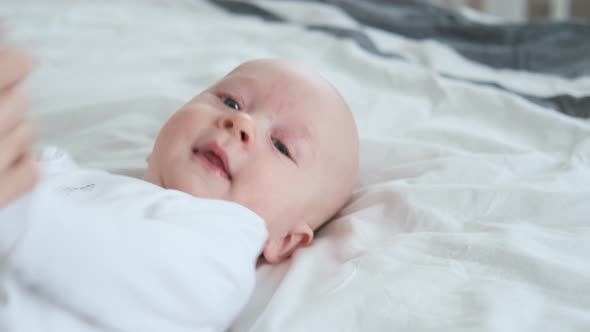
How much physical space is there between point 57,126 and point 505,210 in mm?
780

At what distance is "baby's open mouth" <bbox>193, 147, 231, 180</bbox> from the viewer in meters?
0.85

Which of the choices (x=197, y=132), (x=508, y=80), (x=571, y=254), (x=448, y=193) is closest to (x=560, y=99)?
(x=508, y=80)

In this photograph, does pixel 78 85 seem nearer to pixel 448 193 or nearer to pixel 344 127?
pixel 344 127

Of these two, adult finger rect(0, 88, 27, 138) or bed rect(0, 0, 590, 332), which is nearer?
adult finger rect(0, 88, 27, 138)

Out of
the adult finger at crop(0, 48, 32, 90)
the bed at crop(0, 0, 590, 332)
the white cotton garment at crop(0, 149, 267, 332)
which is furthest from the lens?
the bed at crop(0, 0, 590, 332)

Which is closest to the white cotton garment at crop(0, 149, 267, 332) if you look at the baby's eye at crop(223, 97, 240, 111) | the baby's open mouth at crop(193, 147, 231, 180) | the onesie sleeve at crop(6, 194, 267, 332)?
the onesie sleeve at crop(6, 194, 267, 332)

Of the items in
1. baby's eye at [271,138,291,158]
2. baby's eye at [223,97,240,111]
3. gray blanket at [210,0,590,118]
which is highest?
baby's eye at [223,97,240,111]

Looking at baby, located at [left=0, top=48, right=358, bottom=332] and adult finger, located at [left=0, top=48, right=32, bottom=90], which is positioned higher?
adult finger, located at [left=0, top=48, right=32, bottom=90]

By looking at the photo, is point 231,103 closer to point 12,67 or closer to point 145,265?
point 145,265

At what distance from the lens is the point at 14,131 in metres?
0.47

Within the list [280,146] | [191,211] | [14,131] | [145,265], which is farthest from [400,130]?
[14,131]

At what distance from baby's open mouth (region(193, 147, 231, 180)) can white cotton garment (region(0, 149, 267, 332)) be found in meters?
0.11

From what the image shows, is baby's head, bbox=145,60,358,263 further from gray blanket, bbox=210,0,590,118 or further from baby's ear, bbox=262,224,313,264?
gray blanket, bbox=210,0,590,118

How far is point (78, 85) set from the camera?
1.35m
